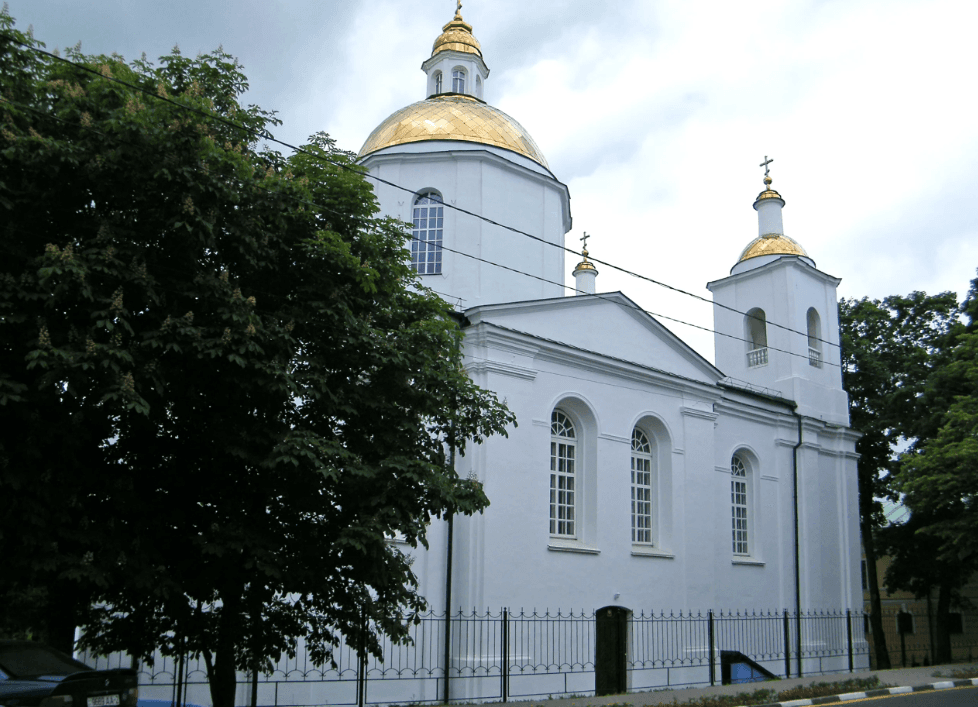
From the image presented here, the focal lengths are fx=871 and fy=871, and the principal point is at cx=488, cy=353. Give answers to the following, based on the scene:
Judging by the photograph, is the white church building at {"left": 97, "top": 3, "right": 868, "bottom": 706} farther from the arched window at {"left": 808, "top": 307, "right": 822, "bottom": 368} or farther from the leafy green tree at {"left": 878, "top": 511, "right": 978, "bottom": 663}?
the leafy green tree at {"left": 878, "top": 511, "right": 978, "bottom": 663}

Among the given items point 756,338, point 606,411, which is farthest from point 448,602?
point 756,338

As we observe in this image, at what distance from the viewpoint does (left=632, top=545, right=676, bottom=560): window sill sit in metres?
19.3

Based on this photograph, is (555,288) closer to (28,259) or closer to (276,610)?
(276,610)

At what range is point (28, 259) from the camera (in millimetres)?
8289

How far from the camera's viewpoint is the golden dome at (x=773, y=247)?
26.5 m

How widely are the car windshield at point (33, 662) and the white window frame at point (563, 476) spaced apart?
1148 cm

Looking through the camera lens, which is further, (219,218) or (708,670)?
(708,670)

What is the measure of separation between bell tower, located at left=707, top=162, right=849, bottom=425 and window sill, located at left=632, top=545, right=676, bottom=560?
7.56m

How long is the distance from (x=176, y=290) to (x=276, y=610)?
13.6 feet

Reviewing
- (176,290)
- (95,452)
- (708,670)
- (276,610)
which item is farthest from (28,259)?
(708,670)

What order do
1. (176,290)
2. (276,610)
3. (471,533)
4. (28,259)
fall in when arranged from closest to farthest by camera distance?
(28,259), (176,290), (276,610), (471,533)

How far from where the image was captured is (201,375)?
9.23 metres

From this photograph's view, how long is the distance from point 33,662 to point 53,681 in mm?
568

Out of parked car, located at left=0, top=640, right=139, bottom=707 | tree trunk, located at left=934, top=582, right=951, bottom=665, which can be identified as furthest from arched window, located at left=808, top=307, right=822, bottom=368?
parked car, located at left=0, top=640, right=139, bottom=707
